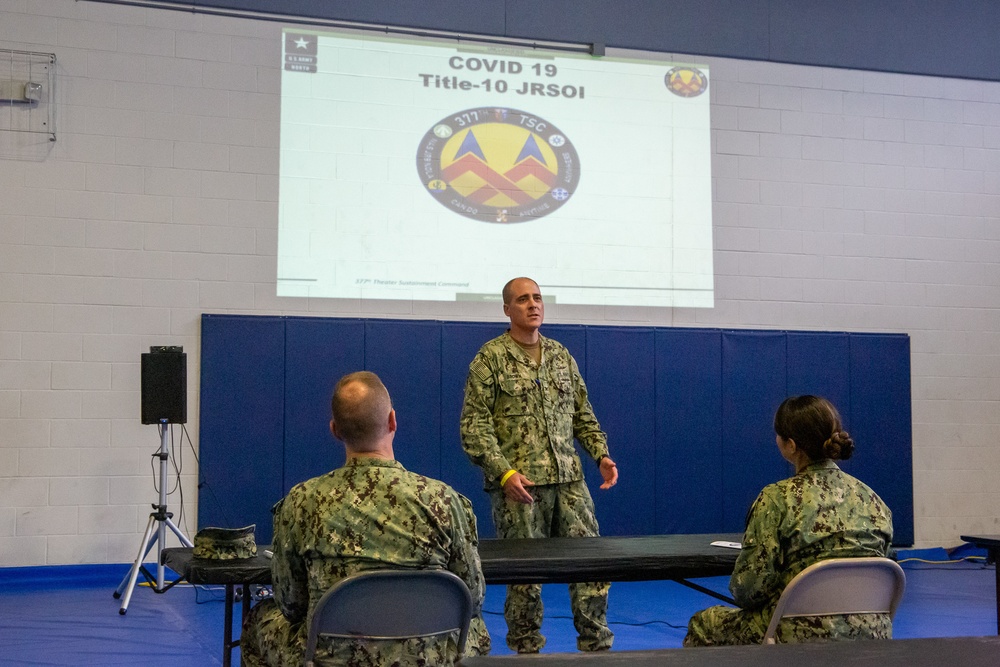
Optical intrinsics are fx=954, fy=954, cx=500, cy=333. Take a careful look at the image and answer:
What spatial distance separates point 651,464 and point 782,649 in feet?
15.5

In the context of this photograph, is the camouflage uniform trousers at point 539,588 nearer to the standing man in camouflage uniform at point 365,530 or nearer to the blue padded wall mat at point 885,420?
the standing man in camouflage uniform at point 365,530

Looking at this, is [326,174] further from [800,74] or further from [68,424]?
[800,74]

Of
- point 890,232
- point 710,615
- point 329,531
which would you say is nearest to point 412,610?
point 329,531

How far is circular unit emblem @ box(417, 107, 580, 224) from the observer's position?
6172 mm

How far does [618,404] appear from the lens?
636cm

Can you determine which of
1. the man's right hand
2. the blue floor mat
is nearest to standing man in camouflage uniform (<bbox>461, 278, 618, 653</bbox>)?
the man's right hand

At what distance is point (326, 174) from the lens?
600 cm

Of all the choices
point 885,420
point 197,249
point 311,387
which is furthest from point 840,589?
point 885,420

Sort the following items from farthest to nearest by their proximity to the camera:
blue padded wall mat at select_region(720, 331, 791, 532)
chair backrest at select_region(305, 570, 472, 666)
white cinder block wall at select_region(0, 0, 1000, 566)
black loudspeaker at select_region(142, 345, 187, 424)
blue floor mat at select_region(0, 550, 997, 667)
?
blue padded wall mat at select_region(720, 331, 791, 532) → white cinder block wall at select_region(0, 0, 1000, 566) → black loudspeaker at select_region(142, 345, 187, 424) → blue floor mat at select_region(0, 550, 997, 667) → chair backrest at select_region(305, 570, 472, 666)

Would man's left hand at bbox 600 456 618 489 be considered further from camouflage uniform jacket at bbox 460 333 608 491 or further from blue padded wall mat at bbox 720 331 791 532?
blue padded wall mat at bbox 720 331 791 532

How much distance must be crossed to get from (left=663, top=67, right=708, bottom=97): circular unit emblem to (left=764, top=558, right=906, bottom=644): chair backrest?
4.92 meters

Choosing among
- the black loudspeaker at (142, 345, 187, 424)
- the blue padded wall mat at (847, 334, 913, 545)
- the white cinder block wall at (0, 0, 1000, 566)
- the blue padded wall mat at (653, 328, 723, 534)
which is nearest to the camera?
the black loudspeaker at (142, 345, 187, 424)

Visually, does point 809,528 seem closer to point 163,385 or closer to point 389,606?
point 389,606

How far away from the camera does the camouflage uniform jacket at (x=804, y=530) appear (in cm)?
222
